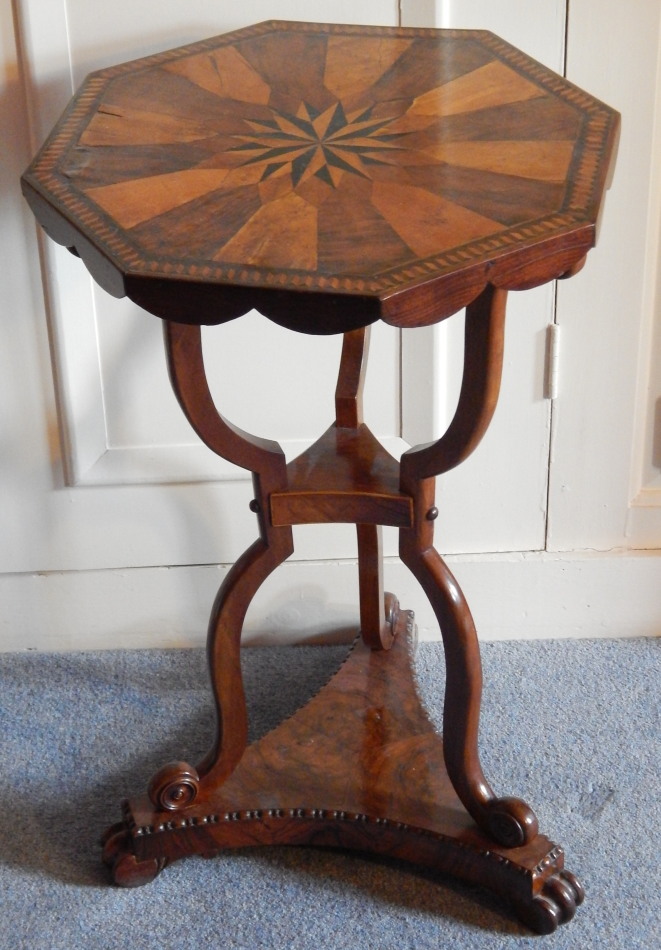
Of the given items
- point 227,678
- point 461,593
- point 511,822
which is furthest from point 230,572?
point 511,822

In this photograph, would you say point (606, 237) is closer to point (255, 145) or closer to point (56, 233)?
point (255, 145)

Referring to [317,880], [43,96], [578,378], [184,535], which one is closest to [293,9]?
[43,96]

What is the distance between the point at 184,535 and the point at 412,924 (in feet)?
2.11

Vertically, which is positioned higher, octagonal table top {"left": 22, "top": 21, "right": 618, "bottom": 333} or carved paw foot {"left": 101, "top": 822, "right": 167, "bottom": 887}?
octagonal table top {"left": 22, "top": 21, "right": 618, "bottom": 333}

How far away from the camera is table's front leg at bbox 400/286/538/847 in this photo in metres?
0.95

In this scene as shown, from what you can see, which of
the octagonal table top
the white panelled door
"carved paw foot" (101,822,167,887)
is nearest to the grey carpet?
"carved paw foot" (101,822,167,887)

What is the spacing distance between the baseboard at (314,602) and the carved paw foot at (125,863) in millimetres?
438

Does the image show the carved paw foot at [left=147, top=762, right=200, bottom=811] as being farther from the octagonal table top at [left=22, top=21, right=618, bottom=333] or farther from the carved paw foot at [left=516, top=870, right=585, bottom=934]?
the octagonal table top at [left=22, top=21, right=618, bottom=333]

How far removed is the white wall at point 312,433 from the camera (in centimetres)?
130

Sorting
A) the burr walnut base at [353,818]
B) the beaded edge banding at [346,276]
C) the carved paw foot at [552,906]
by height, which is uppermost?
the beaded edge banding at [346,276]

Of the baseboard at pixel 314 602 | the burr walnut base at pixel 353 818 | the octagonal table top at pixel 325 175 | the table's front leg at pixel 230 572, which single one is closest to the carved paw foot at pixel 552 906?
the burr walnut base at pixel 353 818

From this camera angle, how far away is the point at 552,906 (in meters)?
1.07

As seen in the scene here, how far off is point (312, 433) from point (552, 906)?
2.24 feet

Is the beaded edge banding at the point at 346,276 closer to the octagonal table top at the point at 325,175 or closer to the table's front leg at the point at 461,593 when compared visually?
the octagonal table top at the point at 325,175
